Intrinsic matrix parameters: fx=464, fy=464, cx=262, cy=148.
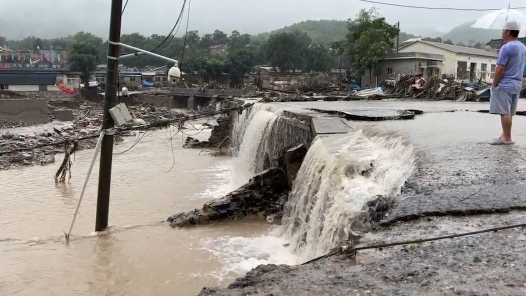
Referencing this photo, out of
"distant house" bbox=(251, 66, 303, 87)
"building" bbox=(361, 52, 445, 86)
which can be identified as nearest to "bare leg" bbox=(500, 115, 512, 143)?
"building" bbox=(361, 52, 445, 86)

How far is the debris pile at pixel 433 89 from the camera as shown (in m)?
18.6

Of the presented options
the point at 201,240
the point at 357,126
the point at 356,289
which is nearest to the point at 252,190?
the point at 201,240

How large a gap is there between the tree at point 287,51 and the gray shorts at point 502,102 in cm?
6900

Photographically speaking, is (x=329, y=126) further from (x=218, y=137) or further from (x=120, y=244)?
(x=218, y=137)

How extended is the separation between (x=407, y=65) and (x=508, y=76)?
3541 centimetres

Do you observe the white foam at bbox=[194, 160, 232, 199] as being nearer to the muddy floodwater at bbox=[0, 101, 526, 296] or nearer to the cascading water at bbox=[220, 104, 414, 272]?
the muddy floodwater at bbox=[0, 101, 526, 296]

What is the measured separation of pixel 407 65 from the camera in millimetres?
40406

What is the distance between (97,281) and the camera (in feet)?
22.5

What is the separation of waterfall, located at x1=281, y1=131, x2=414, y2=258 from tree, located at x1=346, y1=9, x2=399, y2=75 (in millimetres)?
33924

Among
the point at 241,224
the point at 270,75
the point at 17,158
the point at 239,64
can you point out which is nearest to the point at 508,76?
the point at 241,224

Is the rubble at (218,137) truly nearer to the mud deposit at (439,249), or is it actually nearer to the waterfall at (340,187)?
the waterfall at (340,187)

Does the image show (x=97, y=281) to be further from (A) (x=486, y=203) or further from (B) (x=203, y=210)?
(A) (x=486, y=203)

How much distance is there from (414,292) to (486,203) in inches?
74.9

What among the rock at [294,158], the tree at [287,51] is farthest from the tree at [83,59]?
the rock at [294,158]
